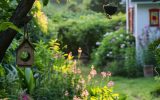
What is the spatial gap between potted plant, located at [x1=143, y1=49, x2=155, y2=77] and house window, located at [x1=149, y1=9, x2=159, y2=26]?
1.05m

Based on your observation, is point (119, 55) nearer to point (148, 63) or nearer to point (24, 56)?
point (148, 63)

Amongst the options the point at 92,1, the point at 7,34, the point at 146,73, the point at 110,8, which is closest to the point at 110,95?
the point at 110,8

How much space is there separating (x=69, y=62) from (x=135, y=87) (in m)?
5.52

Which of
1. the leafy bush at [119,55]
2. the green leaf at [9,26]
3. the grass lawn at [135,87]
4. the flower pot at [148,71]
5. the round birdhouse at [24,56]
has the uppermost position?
the green leaf at [9,26]

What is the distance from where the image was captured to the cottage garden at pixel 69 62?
4383 millimetres

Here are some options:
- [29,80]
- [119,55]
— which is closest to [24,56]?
[29,80]

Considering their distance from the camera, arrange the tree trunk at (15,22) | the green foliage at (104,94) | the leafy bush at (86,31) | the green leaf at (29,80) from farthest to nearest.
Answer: the leafy bush at (86,31), the green leaf at (29,80), the green foliage at (104,94), the tree trunk at (15,22)

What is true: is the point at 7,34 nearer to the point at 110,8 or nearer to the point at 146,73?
the point at 110,8

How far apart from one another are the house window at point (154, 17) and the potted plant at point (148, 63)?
3.46 ft

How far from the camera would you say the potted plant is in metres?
15.3

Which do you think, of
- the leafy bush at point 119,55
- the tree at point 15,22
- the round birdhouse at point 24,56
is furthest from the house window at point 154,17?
the tree at point 15,22

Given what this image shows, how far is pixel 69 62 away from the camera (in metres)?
8.27

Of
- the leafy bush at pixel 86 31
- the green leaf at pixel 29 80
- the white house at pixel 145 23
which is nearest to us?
the green leaf at pixel 29 80

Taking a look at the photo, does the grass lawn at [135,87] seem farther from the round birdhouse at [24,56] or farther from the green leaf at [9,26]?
the green leaf at [9,26]
